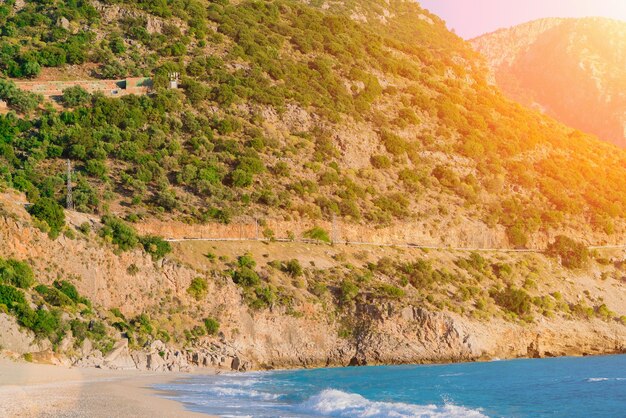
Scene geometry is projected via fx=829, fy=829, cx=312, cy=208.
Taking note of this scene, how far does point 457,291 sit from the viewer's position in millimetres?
61406

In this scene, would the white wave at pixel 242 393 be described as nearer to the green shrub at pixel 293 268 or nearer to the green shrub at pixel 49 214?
the green shrub at pixel 49 214

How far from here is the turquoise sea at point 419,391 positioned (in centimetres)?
3044

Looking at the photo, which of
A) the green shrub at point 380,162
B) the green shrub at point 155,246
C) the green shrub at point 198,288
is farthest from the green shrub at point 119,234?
the green shrub at point 380,162

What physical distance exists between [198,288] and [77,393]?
74.6 feet

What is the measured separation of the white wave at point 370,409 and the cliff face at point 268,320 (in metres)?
14.8

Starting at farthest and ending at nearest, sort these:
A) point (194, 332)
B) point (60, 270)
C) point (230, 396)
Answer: point (194, 332) < point (60, 270) < point (230, 396)

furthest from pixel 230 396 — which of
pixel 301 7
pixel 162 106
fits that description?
pixel 301 7

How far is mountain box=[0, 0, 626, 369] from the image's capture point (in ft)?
162

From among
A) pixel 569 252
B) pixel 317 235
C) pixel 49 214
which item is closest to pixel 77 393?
pixel 49 214

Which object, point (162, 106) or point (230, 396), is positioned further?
point (162, 106)

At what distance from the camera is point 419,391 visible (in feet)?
125

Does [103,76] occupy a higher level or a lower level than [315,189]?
higher

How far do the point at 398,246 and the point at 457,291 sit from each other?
730 cm

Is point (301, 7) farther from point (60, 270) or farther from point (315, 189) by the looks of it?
point (60, 270)
